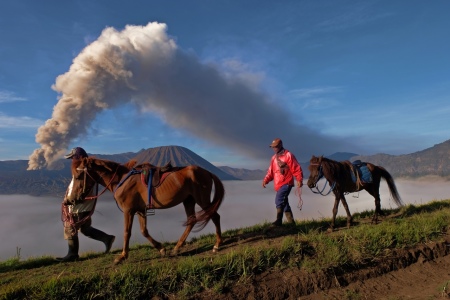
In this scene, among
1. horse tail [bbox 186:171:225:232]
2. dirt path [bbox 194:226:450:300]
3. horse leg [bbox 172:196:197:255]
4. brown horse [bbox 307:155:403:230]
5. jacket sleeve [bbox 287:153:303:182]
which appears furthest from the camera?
brown horse [bbox 307:155:403:230]

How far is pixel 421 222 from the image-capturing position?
7.89 m

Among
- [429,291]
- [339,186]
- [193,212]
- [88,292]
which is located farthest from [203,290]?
[339,186]

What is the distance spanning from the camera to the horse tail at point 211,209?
704 cm

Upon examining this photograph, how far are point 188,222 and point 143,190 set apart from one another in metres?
1.23

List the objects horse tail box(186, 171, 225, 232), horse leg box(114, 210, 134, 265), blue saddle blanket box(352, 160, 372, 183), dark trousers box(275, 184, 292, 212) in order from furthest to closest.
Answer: blue saddle blanket box(352, 160, 372, 183) < dark trousers box(275, 184, 292, 212) < horse tail box(186, 171, 225, 232) < horse leg box(114, 210, 134, 265)

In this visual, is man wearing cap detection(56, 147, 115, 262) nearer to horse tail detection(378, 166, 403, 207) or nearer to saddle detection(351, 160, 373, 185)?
saddle detection(351, 160, 373, 185)

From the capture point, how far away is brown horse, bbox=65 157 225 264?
6809 millimetres

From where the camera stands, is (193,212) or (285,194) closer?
(193,212)

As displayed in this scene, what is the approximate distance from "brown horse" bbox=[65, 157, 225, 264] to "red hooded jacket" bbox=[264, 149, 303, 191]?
221 cm

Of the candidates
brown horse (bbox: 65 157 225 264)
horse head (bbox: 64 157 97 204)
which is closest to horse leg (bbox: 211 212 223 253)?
brown horse (bbox: 65 157 225 264)

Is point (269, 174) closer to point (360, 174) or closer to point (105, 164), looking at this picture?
point (360, 174)

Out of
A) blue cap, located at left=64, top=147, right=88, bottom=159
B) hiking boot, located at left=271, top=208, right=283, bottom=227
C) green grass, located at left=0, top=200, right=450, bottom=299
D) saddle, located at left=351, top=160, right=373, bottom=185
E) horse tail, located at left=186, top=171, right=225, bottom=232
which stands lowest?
green grass, located at left=0, top=200, right=450, bottom=299

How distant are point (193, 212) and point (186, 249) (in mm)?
873

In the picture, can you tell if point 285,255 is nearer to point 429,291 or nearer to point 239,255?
point 239,255
